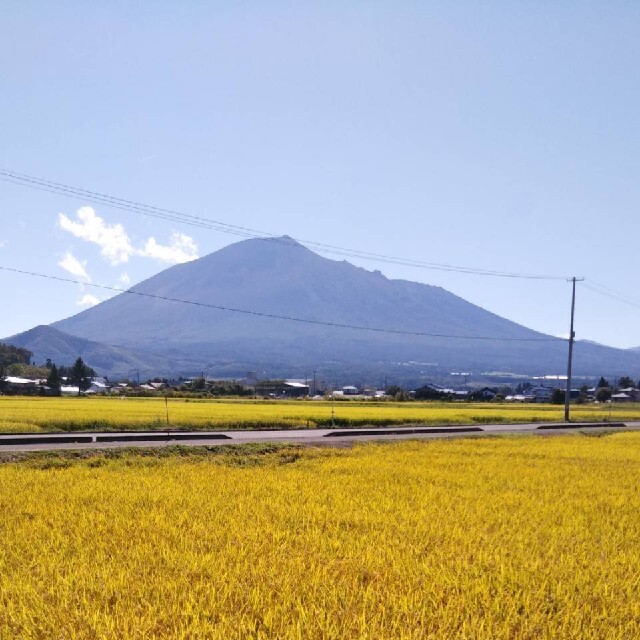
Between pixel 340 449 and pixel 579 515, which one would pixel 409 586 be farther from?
pixel 340 449

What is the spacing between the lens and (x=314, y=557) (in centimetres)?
728

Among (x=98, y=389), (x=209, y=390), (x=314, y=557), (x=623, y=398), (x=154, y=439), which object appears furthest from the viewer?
(x=98, y=389)

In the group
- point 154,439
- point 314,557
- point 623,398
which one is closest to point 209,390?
point 154,439

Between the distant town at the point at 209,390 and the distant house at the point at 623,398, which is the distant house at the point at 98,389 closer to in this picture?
the distant town at the point at 209,390

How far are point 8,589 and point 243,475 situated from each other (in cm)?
851

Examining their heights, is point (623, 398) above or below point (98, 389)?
above

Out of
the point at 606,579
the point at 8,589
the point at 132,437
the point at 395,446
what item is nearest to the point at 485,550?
the point at 606,579

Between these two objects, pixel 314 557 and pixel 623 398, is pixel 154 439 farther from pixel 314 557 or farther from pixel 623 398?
pixel 623 398

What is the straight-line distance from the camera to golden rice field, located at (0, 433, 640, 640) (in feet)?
17.7

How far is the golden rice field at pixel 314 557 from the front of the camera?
17.7 feet

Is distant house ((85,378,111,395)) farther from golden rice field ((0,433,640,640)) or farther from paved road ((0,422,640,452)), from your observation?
golden rice field ((0,433,640,640))

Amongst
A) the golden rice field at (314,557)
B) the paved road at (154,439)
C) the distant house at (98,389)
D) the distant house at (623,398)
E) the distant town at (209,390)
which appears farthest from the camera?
the distant house at (623,398)

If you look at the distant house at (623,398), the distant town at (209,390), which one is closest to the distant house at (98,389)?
the distant town at (209,390)

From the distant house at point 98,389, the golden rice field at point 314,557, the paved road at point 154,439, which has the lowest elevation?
the distant house at point 98,389
